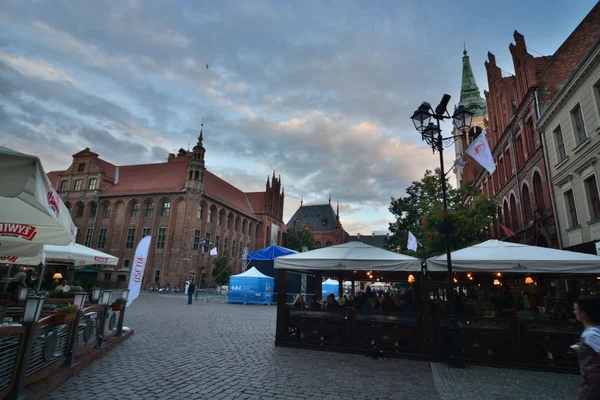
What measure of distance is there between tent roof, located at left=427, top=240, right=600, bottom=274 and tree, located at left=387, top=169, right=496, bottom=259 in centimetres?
111

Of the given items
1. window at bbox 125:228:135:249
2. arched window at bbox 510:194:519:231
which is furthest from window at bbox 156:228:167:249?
arched window at bbox 510:194:519:231

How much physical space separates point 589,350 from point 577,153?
15009 mm

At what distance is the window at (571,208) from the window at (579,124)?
2413mm

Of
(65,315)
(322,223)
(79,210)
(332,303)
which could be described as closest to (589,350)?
(65,315)

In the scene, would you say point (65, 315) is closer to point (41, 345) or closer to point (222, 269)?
point (41, 345)

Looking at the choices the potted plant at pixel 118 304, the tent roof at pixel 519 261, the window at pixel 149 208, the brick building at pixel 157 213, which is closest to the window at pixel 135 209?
the brick building at pixel 157 213

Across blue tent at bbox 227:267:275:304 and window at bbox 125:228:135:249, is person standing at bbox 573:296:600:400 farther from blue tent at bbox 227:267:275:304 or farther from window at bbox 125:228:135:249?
window at bbox 125:228:135:249

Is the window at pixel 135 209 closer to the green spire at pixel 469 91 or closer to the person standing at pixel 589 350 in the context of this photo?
the green spire at pixel 469 91

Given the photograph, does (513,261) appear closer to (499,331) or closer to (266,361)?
(499,331)

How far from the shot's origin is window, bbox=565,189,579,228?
48.4 ft

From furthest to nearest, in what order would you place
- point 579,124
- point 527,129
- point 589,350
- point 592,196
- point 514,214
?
1. point 514,214
2. point 527,129
3. point 579,124
4. point 592,196
5. point 589,350

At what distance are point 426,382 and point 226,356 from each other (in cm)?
451

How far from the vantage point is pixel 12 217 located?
598 centimetres

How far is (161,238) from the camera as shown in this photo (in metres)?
45.2
